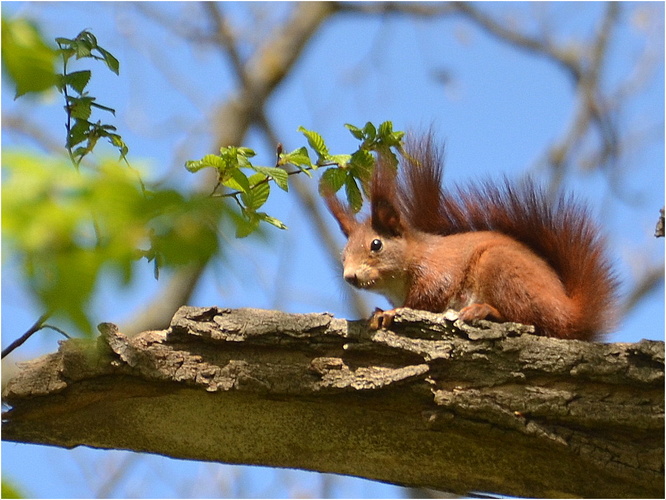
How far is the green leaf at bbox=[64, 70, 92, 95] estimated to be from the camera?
6.70 feet

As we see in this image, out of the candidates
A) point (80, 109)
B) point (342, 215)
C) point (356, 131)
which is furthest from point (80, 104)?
point (342, 215)

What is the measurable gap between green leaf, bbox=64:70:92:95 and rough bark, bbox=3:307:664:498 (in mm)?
681

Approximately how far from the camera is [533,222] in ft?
9.70

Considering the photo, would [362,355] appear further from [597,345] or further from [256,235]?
[256,235]

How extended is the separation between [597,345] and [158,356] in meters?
1.24

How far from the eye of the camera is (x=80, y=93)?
6.79 ft

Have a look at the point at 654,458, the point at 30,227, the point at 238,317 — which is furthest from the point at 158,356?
the point at 30,227

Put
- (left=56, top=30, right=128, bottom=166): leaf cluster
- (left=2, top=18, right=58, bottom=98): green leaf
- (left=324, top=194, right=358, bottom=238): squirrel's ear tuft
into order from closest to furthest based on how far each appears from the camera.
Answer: (left=2, top=18, right=58, bottom=98): green leaf → (left=56, top=30, right=128, bottom=166): leaf cluster → (left=324, top=194, right=358, bottom=238): squirrel's ear tuft

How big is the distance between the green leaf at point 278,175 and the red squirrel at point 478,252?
0.49 metres

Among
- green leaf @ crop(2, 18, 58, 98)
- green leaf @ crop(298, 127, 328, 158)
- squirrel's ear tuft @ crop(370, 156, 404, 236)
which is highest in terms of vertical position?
squirrel's ear tuft @ crop(370, 156, 404, 236)

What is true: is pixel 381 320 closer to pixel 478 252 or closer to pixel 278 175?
pixel 278 175

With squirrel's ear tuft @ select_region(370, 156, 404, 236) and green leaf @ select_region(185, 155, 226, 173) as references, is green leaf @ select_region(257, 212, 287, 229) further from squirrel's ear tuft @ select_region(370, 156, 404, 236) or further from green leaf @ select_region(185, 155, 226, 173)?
squirrel's ear tuft @ select_region(370, 156, 404, 236)

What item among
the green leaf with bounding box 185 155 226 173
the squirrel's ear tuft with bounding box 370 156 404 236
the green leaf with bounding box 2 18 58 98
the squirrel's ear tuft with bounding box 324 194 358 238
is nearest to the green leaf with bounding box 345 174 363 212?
the green leaf with bounding box 185 155 226 173

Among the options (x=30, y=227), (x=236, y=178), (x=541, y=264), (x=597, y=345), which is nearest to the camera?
(x=30, y=227)
